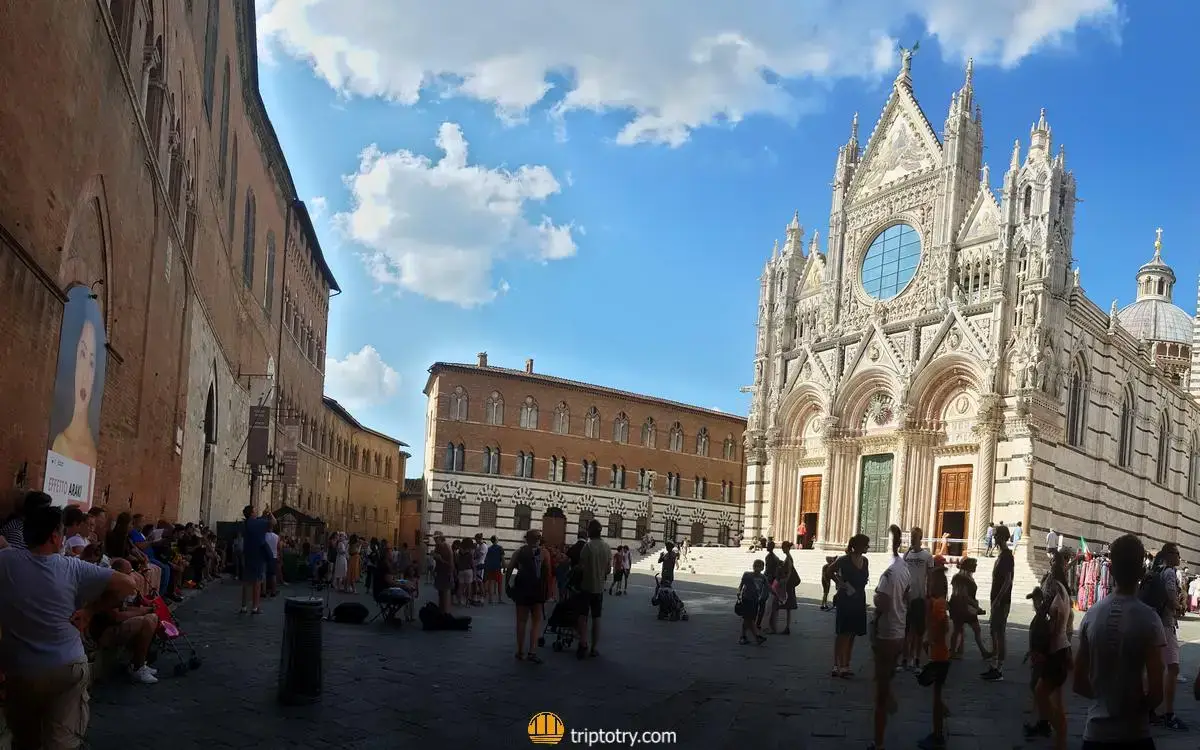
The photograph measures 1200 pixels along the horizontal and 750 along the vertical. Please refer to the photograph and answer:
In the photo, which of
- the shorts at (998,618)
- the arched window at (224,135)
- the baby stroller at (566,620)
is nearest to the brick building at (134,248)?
the arched window at (224,135)

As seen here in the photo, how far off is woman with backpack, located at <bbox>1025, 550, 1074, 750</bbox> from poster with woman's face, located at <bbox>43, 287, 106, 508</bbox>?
9.62m

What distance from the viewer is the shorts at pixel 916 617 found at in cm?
1184

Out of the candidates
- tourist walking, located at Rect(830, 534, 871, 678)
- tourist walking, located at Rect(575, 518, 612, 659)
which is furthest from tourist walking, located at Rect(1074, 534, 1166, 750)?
tourist walking, located at Rect(575, 518, 612, 659)

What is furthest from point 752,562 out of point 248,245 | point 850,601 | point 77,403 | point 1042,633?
point 1042,633

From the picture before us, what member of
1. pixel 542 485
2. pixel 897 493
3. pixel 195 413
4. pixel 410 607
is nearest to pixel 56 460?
pixel 410 607

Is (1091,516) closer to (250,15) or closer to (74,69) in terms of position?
(250,15)

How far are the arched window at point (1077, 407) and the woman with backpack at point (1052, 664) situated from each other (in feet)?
89.0

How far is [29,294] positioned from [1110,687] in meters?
9.27

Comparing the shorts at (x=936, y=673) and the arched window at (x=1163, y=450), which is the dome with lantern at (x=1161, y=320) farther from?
the shorts at (x=936, y=673)

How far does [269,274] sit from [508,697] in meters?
25.9

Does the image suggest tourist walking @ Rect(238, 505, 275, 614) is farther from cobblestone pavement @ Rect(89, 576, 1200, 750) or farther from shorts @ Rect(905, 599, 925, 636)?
shorts @ Rect(905, 599, 925, 636)

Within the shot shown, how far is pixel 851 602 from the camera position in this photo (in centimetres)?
1136

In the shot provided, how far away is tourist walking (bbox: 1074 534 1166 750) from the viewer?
15.6 ft

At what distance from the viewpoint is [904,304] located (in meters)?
37.0
